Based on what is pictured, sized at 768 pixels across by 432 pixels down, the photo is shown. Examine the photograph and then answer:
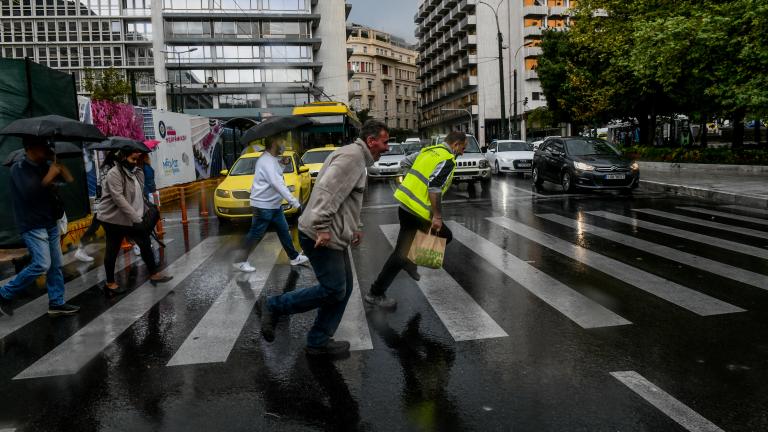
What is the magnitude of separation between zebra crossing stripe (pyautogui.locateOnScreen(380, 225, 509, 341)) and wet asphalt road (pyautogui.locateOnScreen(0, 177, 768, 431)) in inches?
1.0

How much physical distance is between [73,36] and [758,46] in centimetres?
8165

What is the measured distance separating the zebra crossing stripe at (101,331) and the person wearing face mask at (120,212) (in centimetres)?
35

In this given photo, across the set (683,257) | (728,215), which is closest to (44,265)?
(683,257)

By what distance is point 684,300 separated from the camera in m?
5.89

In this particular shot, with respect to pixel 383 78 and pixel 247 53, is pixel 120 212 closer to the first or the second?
pixel 247 53

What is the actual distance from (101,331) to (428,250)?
118 inches

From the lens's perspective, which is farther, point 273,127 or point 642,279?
point 273,127

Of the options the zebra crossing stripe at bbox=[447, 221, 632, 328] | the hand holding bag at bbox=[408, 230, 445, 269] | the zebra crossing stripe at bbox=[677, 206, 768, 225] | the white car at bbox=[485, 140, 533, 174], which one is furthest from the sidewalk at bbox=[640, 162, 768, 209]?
the hand holding bag at bbox=[408, 230, 445, 269]

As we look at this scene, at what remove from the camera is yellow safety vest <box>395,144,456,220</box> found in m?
6.00

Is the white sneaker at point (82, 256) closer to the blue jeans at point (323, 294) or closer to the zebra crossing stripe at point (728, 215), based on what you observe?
the blue jeans at point (323, 294)

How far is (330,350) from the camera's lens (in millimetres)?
4652

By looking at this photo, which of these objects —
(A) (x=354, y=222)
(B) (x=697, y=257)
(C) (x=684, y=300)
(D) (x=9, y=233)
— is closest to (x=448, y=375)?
(A) (x=354, y=222)

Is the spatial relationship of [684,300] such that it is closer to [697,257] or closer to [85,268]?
[697,257]

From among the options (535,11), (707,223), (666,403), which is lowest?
(666,403)
